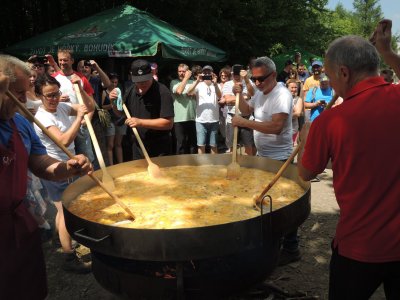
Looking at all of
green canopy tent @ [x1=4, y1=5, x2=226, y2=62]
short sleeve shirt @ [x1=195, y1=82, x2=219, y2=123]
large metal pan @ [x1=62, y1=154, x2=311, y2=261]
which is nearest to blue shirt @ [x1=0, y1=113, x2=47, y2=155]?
large metal pan @ [x1=62, y1=154, x2=311, y2=261]

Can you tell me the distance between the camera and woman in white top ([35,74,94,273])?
12.1ft

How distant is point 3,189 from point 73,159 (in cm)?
48

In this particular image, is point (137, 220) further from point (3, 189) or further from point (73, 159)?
point (3, 189)

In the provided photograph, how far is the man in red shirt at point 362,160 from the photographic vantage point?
1809 mm

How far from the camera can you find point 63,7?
1357cm

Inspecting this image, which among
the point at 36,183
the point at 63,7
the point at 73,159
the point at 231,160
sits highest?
the point at 63,7

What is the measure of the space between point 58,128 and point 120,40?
4133 millimetres

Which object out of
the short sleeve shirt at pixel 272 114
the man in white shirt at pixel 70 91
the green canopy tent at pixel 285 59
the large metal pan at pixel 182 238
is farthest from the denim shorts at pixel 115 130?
the green canopy tent at pixel 285 59

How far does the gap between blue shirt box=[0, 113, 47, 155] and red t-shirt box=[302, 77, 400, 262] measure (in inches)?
63.4

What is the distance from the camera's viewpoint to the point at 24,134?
219 centimetres

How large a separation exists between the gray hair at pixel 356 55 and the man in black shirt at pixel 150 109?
239cm

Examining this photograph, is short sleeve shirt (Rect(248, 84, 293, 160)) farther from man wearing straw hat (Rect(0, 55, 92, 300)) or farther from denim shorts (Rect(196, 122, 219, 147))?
denim shorts (Rect(196, 122, 219, 147))

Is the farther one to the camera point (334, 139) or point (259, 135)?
point (259, 135)

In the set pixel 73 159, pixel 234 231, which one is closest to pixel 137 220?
pixel 73 159
